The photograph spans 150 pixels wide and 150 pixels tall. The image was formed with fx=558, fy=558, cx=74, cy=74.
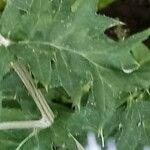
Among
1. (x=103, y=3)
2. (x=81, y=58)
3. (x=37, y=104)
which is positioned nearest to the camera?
(x=81, y=58)

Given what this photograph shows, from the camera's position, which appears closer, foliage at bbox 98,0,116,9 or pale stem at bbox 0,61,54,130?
pale stem at bbox 0,61,54,130

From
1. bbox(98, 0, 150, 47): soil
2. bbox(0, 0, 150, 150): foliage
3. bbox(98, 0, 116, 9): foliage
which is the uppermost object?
bbox(0, 0, 150, 150): foliage

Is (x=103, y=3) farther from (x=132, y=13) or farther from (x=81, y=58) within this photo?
(x=81, y=58)

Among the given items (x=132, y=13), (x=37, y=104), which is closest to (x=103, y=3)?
(x=132, y=13)

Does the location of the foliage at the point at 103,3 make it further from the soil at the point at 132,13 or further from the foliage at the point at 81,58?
the foliage at the point at 81,58

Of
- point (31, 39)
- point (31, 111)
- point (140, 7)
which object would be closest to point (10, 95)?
point (31, 111)

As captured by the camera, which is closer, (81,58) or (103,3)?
(81,58)

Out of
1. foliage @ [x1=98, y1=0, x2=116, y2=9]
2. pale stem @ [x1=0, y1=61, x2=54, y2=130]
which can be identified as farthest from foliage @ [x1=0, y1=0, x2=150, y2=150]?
foliage @ [x1=98, y1=0, x2=116, y2=9]

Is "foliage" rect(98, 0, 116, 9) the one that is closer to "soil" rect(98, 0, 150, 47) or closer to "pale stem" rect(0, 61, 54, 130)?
"soil" rect(98, 0, 150, 47)
